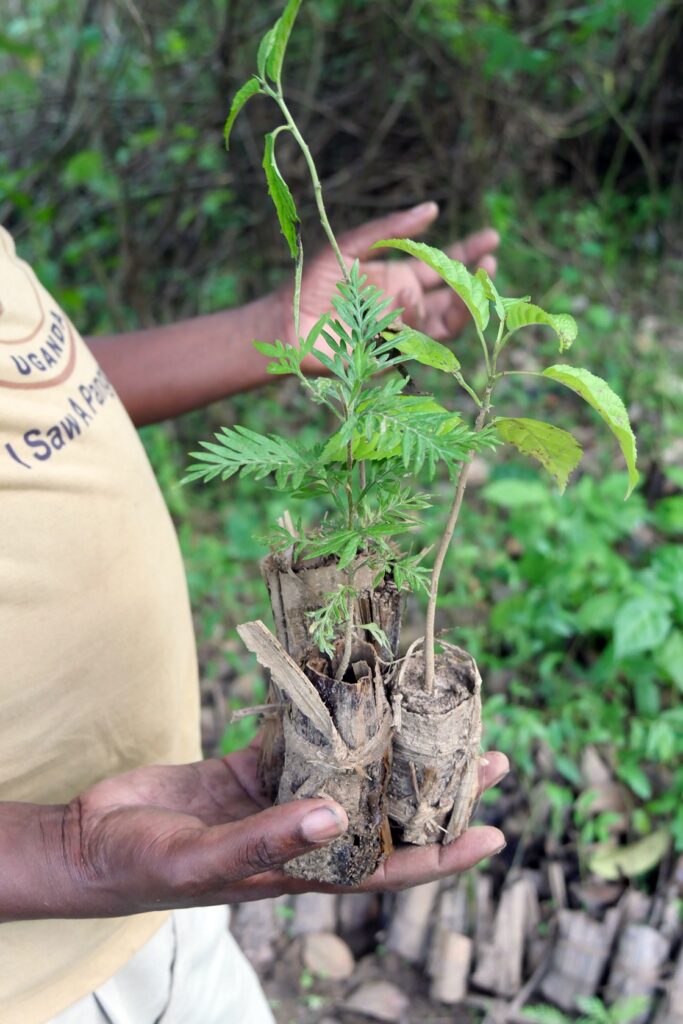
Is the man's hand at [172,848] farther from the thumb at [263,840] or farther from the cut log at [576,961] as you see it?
the cut log at [576,961]

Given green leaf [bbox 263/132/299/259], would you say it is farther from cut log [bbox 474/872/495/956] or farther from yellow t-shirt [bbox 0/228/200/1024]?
cut log [bbox 474/872/495/956]

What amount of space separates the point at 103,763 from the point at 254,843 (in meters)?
0.39

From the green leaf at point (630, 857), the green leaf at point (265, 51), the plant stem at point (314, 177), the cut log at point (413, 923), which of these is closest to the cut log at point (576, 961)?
the green leaf at point (630, 857)

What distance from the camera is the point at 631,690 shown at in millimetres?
2025

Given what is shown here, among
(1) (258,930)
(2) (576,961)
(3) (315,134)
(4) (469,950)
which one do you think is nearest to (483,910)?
(4) (469,950)

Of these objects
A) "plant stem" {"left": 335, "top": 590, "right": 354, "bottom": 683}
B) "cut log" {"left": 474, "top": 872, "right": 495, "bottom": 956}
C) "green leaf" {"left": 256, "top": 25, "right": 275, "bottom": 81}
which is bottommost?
"cut log" {"left": 474, "top": 872, "right": 495, "bottom": 956}

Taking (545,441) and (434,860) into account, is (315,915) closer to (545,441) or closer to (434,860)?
(434,860)

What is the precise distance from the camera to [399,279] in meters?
1.55

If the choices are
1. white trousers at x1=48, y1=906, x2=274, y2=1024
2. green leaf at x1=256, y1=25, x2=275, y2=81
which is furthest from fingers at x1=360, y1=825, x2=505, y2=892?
green leaf at x1=256, y1=25, x2=275, y2=81

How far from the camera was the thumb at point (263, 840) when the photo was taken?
0.73 m

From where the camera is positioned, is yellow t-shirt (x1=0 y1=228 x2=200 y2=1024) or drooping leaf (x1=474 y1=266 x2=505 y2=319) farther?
yellow t-shirt (x1=0 y1=228 x2=200 y2=1024)

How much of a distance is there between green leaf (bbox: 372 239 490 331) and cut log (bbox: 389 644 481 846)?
0.37 m

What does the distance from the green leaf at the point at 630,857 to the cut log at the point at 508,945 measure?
160 millimetres

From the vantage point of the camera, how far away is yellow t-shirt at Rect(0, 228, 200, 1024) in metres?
0.93
